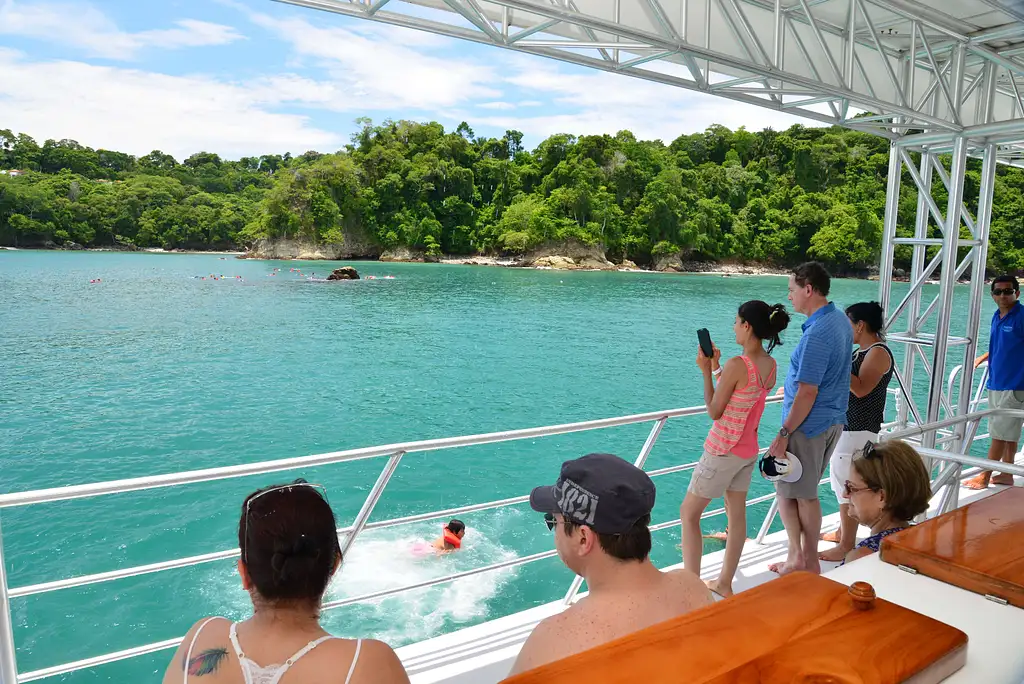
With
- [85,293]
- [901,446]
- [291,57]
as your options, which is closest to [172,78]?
[291,57]

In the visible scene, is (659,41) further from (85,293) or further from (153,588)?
(85,293)

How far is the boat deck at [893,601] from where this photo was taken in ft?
3.26

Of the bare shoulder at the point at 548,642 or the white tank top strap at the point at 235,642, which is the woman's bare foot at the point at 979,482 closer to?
the bare shoulder at the point at 548,642

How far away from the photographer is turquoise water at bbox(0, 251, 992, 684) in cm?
600

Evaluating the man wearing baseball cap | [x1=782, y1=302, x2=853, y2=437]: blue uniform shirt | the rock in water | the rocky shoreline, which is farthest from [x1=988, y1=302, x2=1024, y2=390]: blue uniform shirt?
the rocky shoreline

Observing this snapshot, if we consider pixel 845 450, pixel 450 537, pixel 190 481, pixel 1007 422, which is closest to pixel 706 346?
pixel 845 450

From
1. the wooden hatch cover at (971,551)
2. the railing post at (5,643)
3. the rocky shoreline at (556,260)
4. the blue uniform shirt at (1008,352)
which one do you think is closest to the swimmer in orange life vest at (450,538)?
the blue uniform shirt at (1008,352)

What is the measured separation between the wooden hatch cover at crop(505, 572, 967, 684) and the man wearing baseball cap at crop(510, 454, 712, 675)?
10 cm

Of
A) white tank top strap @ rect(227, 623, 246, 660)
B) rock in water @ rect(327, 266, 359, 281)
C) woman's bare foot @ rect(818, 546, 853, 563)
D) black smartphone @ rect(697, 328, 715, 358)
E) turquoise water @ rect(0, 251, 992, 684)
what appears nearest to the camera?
white tank top strap @ rect(227, 623, 246, 660)

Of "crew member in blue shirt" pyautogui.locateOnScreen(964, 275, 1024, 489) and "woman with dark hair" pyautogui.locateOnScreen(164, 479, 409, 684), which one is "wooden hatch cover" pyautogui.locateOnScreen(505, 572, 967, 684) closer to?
"woman with dark hair" pyautogui.locateOnScreen(164, 479, 409, 684)

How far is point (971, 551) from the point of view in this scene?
4.29 ft

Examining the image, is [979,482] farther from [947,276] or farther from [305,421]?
[305,421]

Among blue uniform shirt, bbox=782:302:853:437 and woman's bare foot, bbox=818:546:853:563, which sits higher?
blue uniform shirt, bbox=782:302:853:437

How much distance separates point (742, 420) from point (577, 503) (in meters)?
1.39
